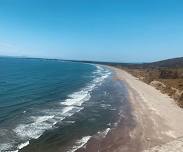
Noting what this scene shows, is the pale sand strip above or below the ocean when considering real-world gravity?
above

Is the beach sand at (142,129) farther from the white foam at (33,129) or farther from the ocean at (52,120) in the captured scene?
the white foam at (33,129)

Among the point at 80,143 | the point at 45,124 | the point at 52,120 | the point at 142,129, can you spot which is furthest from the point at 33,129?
the point at 142,129

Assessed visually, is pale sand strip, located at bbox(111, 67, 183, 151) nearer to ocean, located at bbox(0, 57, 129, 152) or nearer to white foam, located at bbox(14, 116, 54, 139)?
ocean, located at bbox(0, 57, 129, 152)

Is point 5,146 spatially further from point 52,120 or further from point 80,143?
point 52,120

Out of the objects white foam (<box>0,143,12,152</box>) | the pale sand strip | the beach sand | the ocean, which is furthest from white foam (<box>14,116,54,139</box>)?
the pale sand strip

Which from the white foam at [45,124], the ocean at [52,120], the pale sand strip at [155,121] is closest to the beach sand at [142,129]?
the pale sand strip at [155,121]

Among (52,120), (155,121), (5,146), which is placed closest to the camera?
(5,146)

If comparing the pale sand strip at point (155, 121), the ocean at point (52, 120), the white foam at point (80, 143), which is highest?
the pale sand strip at point (155, 121)
